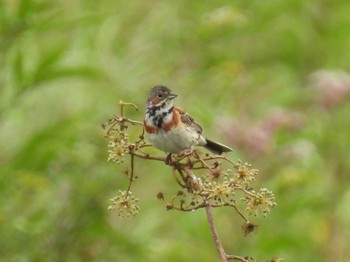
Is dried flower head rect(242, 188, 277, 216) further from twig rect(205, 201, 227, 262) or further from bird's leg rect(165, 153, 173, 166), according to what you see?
bird's leg rect(165, 153, 173, 166)

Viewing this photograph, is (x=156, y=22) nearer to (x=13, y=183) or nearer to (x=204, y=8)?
(x=204, y=8)

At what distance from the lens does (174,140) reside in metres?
3.08

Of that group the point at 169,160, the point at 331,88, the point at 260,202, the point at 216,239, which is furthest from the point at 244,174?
the point at 331,88

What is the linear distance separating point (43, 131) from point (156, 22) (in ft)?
5.72

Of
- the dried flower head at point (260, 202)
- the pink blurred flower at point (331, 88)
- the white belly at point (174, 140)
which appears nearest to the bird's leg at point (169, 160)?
the white belly at point (174, 140)

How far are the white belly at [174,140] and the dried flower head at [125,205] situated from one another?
55 centimetres

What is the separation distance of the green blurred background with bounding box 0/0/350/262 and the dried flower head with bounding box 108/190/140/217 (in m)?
2.10

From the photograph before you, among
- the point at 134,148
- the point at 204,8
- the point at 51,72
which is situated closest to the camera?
the point at 134,148

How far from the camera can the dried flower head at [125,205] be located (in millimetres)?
2365

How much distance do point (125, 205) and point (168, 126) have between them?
785 millimetres

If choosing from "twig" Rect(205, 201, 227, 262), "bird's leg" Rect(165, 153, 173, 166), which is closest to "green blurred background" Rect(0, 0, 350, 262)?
"bird's leg" Rect(165, 153, 173, 166)

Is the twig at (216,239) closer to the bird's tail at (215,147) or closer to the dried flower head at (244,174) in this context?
the dried flower head at (244,174)

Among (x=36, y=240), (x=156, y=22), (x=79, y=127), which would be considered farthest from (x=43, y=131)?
(x=156, y=22)

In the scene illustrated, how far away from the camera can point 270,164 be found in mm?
5695
